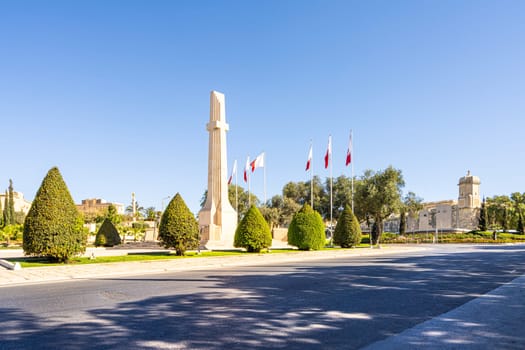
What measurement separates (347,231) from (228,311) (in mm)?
25965

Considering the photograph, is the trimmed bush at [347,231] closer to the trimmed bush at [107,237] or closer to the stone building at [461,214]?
the trimmed bush at [107,237]

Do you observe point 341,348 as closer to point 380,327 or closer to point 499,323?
point 380,327

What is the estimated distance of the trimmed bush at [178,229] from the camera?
21.1m

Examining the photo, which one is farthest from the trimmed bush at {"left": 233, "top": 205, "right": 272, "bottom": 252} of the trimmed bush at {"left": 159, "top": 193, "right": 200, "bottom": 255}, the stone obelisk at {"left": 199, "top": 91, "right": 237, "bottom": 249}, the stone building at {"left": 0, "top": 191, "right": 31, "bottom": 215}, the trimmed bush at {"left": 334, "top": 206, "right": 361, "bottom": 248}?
the stone building at {"left": 0, "top": 191, "right": 31, "bottom": 215}

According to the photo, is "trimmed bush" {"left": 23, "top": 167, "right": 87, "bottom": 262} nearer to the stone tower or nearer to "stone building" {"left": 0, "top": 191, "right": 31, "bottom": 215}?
the stone tower

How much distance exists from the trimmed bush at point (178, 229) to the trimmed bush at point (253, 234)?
4.36 meters

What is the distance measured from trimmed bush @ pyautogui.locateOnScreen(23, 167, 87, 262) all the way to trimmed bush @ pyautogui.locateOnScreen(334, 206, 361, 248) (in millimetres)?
20611

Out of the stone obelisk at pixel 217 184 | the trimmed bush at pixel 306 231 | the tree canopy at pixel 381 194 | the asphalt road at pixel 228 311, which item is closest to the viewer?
the asphalt road at pixel 228 311

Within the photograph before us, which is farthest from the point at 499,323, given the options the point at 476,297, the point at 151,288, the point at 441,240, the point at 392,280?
the point at 441,240

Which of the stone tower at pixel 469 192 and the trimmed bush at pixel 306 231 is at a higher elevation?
the stone tower at pixel 469 192

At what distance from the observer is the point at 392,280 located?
1154cm

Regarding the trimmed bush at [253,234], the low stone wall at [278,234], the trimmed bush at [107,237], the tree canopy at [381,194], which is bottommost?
the low stone wall at [278,234]

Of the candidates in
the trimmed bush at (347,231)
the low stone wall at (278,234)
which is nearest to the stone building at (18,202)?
the low stone wall at (278,234)

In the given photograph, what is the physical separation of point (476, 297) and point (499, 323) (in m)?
2.58
